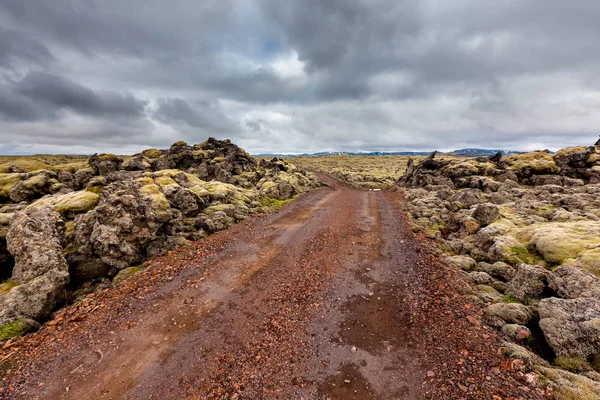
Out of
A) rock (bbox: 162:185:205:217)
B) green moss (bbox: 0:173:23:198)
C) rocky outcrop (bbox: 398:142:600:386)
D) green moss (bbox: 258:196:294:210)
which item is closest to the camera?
rocky outcrop (bbox: 398:142:600:386)

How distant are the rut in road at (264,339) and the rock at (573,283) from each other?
5.41 meters

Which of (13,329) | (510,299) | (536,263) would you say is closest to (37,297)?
(13,329)

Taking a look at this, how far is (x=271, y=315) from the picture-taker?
10562mm

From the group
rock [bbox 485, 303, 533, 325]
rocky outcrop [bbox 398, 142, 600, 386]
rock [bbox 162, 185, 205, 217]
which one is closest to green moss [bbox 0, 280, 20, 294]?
rock [bbox 162, 185, 205, 217]

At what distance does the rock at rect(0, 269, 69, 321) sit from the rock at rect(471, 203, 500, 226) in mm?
27086

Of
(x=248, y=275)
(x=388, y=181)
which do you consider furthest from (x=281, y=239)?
(x=388, y=181)

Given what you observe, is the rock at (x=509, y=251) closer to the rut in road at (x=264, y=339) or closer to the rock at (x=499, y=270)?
the rock at (x=499, y=270)

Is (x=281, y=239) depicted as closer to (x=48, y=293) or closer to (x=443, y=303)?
(x=443, y=303)

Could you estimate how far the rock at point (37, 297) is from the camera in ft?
34.0

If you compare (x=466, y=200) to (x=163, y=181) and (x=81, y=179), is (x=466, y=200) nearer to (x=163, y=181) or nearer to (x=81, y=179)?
(x=163, y=181)

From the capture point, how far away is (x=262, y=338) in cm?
933

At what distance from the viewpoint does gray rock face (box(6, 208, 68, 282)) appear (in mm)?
12070

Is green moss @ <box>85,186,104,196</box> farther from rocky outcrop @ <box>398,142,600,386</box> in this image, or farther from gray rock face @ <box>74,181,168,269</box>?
rocky outcrop @ <box>398,142,600,386</box>

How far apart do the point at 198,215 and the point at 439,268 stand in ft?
64.7
